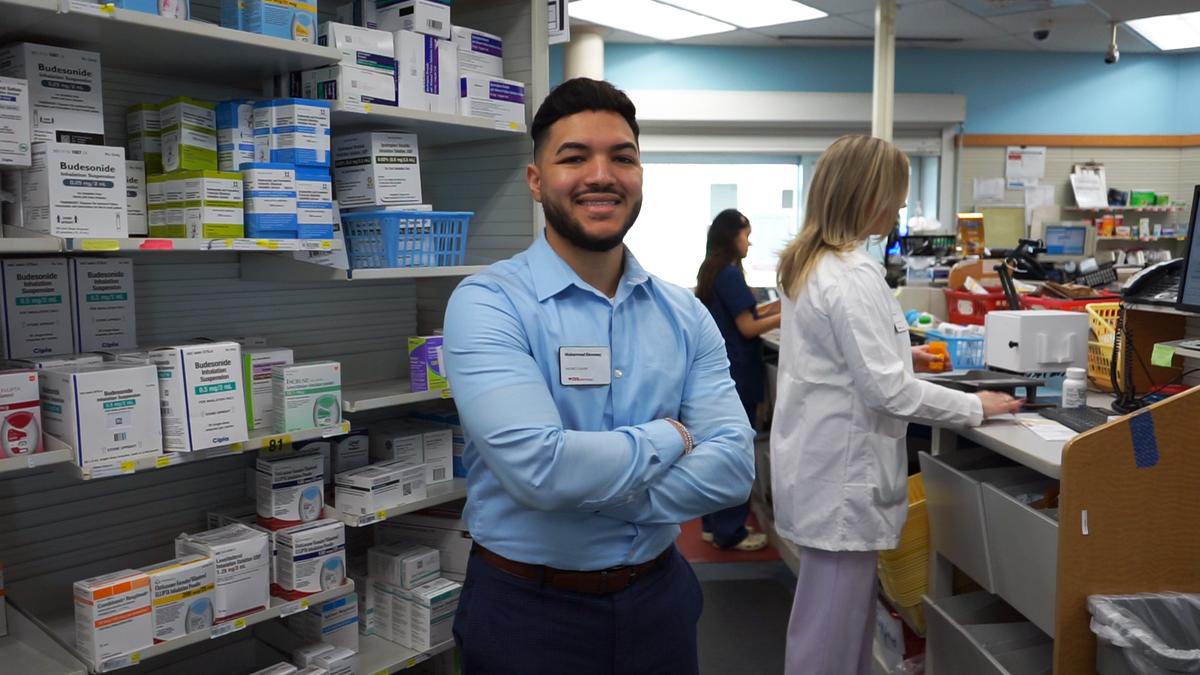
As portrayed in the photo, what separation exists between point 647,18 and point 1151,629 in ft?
17.5

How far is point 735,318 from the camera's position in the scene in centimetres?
428

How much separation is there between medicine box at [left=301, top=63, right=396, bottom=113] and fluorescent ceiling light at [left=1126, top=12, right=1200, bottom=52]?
20.7ft

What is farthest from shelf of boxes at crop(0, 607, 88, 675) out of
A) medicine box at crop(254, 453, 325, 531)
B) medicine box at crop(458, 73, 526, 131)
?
medicine box at crop(458, 73, 526, 131)

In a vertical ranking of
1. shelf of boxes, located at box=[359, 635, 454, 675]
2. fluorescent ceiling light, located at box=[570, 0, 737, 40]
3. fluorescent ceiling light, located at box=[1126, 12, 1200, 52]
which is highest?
fluorescent ceiling light, located at box=[1126, 12, 1200, 52]

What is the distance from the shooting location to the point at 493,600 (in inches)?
62.8

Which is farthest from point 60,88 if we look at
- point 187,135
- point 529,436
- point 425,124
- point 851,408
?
point 851,408

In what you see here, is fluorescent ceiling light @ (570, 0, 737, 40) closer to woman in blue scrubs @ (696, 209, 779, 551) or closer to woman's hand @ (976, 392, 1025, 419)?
woman in blue scrubs @ (696, 209, 779, 551)

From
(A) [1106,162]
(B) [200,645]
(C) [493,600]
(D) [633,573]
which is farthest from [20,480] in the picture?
(A) [1106,162]

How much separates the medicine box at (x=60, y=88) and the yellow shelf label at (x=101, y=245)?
185mm

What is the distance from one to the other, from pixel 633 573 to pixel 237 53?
151 centimetres

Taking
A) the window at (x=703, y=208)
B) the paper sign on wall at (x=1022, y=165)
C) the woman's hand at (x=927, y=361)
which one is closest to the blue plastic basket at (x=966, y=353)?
the woman's hand at (x=927, y=361)

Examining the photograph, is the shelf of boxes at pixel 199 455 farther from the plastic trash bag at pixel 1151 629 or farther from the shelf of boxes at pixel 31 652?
the plastic trash bag at pixel 1151 629

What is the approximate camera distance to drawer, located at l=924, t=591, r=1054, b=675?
2.30 metres

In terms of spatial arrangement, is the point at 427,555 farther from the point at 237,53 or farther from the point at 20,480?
the point at 237,53
